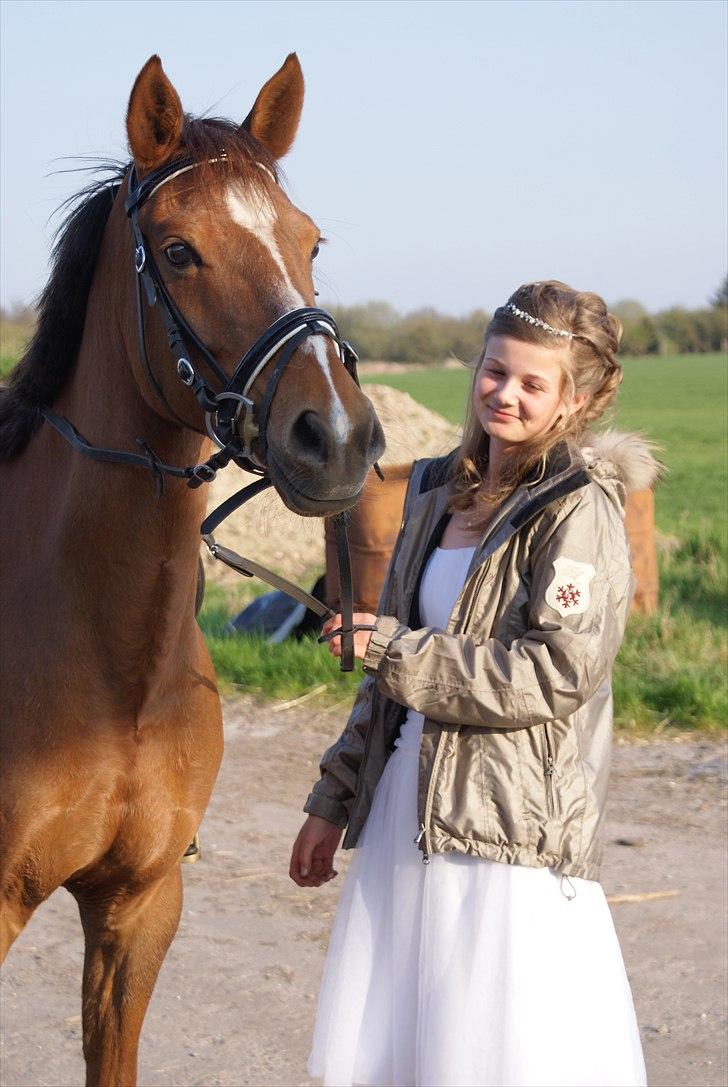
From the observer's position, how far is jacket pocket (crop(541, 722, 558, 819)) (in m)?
2.24

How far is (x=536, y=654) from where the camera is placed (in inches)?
86.9

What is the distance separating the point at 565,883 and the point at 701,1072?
1318 millimetres

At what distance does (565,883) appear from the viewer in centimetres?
227

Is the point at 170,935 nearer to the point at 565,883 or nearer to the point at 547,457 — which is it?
the point at 565,883

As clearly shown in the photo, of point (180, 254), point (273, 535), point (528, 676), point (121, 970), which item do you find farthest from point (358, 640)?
point (273, 535)

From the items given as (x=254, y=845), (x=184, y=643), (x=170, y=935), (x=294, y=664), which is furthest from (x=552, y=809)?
(x=294, y=664)

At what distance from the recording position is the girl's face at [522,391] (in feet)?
7.72

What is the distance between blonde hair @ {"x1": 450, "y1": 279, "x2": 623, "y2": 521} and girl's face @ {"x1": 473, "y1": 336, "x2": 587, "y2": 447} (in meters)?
0.01

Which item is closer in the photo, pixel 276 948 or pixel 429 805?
pixel 429 805

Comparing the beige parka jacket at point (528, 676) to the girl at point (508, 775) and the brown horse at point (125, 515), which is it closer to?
the girl at point (508, 775)

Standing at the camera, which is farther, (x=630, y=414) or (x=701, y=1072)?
(x=630, y=414)

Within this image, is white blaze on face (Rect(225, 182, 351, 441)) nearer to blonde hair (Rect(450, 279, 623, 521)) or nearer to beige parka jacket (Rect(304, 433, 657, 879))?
blonde hair (Rect(450, 279, 623, 521))

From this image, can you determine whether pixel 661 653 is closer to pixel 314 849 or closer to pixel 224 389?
pixel 314 849

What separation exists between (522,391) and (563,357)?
102mm
